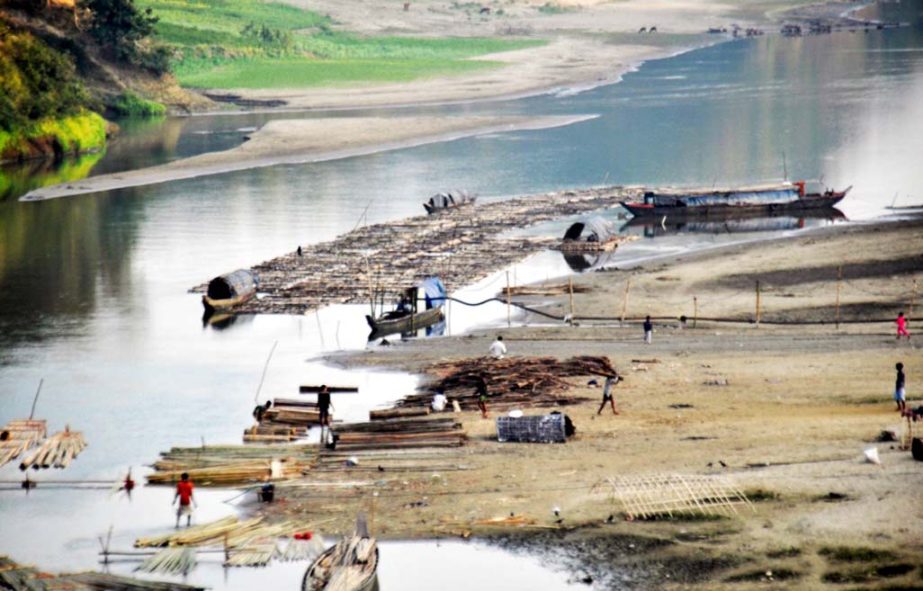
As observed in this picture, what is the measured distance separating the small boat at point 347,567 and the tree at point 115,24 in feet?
373

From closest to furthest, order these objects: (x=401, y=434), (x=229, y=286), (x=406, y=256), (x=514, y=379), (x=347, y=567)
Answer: (x=347, y=567) → (x=401, y=434) → (x=514, y=379) → (x=229, y=286) → (x=406, y=256)

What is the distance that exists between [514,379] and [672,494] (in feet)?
37.3

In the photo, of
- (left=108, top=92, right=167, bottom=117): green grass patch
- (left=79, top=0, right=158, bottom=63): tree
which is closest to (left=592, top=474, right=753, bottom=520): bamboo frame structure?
(left=108, top=92, right=167, bottom=117): green grass patch

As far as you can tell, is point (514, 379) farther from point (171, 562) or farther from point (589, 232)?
point (589, 232)

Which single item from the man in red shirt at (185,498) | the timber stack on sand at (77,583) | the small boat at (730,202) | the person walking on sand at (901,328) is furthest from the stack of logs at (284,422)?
the small boat at (730,202)

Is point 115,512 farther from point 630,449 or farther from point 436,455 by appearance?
point 630,449

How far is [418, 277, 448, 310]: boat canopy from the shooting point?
5850cm

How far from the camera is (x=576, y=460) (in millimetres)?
38094

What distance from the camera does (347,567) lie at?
101 feet

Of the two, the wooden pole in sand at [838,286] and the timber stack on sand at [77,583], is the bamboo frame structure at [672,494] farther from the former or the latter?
the wooden pole in sand at [838,286]

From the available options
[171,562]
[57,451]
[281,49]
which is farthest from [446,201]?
[281,49]

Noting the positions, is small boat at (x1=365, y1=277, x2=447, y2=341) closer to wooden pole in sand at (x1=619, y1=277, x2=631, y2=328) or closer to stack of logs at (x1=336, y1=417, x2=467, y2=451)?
wooden pole in sand at (x1=619, y1=277, x2=631, y2=328)

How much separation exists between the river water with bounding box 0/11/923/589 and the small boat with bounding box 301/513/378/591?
1327 millimetres

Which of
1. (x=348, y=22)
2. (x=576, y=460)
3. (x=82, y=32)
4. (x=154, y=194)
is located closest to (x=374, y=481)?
(x=576, y=460)
